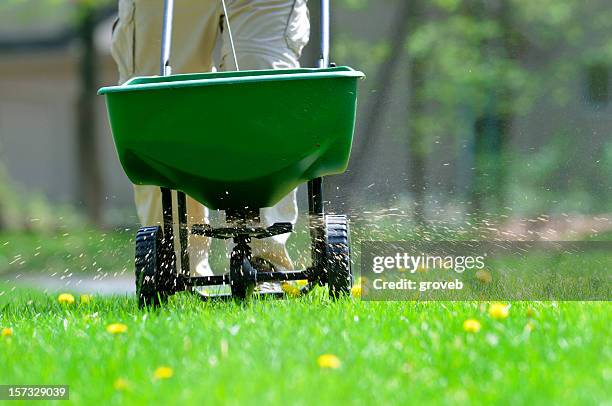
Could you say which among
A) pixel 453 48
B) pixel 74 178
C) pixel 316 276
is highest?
pixel 453 48

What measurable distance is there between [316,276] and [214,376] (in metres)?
1.09

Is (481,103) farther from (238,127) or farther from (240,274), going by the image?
(238,127)

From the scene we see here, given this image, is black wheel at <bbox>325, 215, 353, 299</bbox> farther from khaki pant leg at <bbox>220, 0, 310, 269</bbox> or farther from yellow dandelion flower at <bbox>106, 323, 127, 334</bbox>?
yellow dandelion flower at <bbox>106, 323, 127, 334</bbox>

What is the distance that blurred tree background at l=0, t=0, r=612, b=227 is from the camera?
20.1 feet

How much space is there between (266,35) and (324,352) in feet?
4.63

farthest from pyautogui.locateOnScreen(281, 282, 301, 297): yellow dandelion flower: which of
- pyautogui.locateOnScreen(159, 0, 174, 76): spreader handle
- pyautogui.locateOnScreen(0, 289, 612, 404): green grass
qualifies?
pyautogui.locateOnScreen(159, 0, 174, 76): spreader handle

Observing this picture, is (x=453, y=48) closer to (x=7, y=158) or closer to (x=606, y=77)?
(x=606, y=77)

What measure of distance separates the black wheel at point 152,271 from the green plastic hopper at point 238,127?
199mm

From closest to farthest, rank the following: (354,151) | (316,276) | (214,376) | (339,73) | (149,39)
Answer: (214,376) < (339,73) < (316,276) < (149,39) < (354,151)

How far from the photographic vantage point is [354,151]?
5.76 m

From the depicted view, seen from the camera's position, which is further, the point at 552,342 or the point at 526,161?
the point at 526,161

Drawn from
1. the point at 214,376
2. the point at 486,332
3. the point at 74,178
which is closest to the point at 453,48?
the point at 74,178

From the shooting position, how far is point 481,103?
6.50 meters

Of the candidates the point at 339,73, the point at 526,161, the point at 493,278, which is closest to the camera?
the point at 339,73
